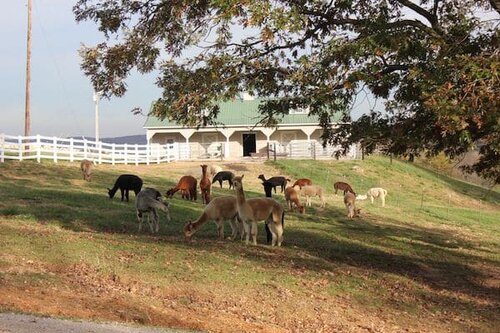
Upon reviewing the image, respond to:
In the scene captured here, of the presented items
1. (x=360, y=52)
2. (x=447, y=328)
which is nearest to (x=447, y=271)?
(x=447, y=328)

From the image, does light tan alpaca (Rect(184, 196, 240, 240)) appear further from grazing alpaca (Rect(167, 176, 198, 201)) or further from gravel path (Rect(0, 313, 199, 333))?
grazing alpaca (Rect(167, 176, 198, 201))

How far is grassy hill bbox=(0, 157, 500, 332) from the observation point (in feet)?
32.7

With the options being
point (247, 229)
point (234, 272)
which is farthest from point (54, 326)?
point (247, 229)

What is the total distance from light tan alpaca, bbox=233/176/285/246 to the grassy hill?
A: 508mm

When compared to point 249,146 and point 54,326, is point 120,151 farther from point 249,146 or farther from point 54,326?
point 54,326

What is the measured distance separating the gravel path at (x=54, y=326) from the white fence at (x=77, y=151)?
26.6 metres

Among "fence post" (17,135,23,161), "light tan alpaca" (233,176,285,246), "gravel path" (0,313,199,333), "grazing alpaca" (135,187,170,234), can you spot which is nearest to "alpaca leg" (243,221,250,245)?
"light tan alpaca" (233,176,285,246)

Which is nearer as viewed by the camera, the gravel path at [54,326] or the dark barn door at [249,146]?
the gravel path at [54,326]

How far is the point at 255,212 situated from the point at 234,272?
2772mm

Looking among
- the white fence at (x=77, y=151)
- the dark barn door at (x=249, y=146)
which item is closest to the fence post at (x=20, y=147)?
the white fence at (x=77, y=151)

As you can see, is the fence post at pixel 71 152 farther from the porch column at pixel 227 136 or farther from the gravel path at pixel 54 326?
the gravel path at pixel 54 326

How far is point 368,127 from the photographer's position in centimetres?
1430

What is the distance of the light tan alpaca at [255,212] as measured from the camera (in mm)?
14758

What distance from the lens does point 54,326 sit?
763cm
